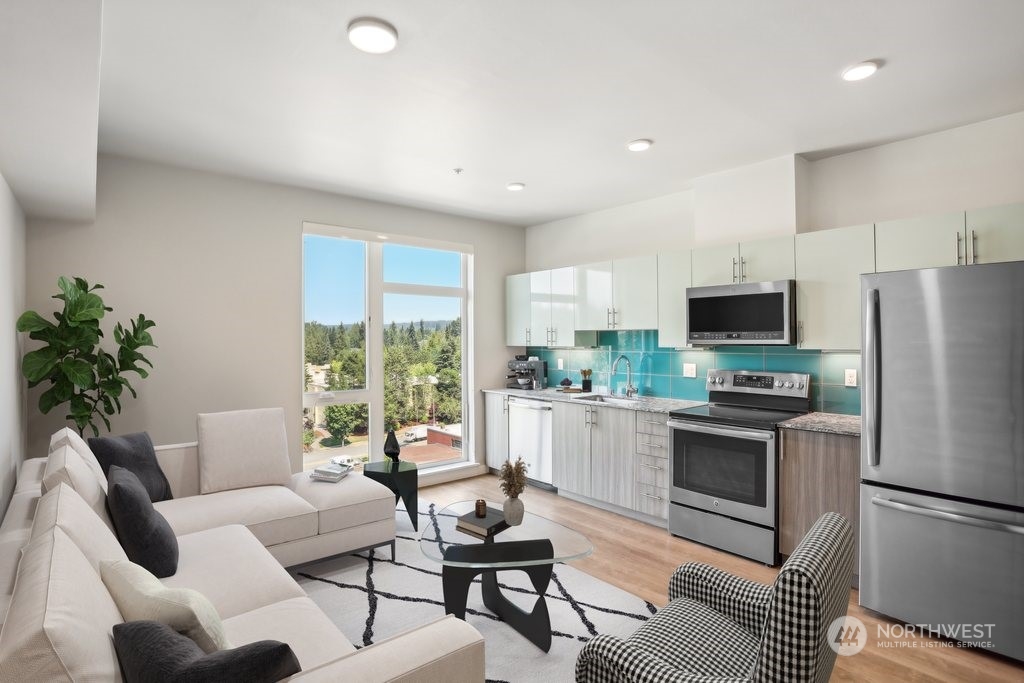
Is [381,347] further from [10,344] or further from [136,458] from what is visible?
[10,344]

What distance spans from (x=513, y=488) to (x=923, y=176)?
3.12 metres

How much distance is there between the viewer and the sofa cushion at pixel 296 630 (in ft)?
5.32

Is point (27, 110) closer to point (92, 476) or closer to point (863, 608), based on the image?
point (92, 476)

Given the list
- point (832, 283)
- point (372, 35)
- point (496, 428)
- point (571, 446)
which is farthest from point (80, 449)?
point (832, 283)

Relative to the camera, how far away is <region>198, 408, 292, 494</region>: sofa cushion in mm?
3232

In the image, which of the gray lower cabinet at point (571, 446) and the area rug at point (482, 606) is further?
the gray lower cabinet at point (571, 446)

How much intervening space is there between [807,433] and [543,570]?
1.84 m

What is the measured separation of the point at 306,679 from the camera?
3.91 feet

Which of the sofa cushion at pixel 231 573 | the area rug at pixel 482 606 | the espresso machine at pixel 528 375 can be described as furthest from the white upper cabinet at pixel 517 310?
the sofa cushion at pixel 231 573

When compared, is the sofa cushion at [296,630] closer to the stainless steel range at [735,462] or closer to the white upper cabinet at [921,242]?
the stainless steel range at [735,462]

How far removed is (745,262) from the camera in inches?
144

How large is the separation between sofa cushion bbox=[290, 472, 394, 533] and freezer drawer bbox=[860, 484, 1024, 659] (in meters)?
2.68

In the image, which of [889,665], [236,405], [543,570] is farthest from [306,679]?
[236,405]

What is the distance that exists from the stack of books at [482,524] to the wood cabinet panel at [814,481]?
1814mm
